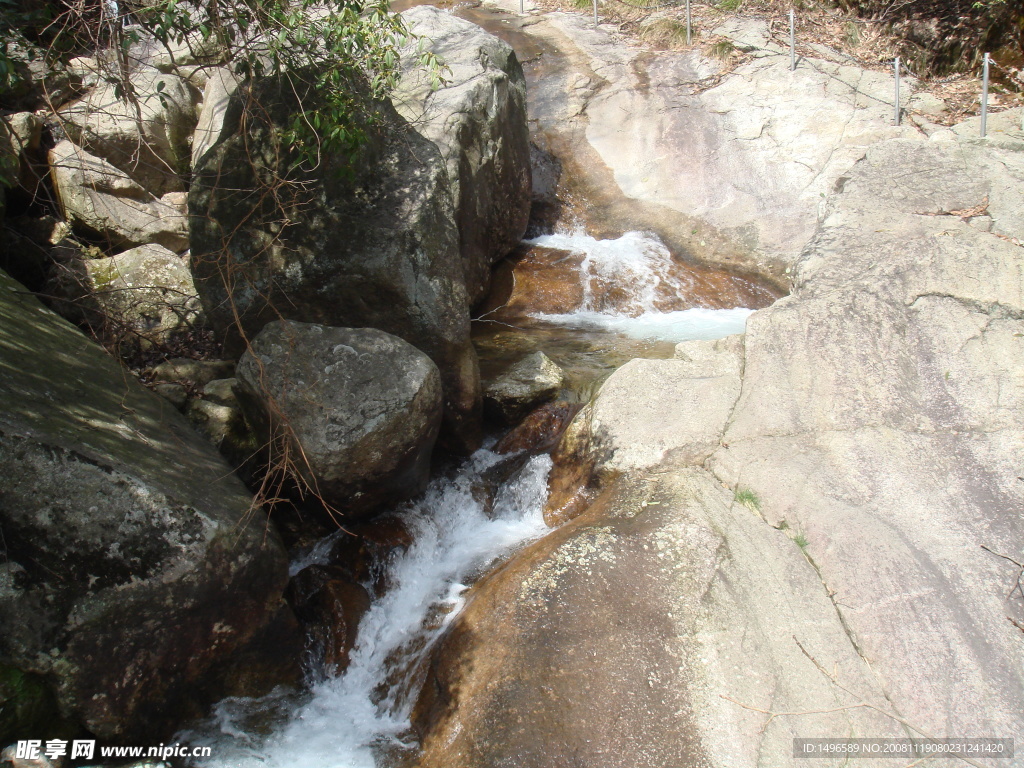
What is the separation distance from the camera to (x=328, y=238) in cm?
453

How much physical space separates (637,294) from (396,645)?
16.5ft

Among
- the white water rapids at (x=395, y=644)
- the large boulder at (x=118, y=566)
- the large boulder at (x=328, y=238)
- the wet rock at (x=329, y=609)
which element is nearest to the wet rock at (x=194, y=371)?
the large boulder at (x=328, y=238)

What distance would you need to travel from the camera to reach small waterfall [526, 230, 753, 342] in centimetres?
704

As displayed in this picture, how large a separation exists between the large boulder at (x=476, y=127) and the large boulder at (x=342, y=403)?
2.79 metres

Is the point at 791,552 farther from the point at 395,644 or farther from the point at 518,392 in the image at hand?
the point at 518,392

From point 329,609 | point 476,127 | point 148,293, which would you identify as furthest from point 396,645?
point 476,127

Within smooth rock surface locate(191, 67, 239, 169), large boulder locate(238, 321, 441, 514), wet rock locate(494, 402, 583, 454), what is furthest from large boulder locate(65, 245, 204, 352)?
wet rock locate(494, 402, 583, 454)

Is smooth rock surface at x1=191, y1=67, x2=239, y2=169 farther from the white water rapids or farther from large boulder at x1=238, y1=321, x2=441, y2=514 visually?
the white water rapids

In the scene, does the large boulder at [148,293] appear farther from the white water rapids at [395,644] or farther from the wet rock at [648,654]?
the wet rock at [648,654]

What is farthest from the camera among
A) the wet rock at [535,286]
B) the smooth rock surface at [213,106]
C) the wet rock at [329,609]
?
the wet rock at [535,286]

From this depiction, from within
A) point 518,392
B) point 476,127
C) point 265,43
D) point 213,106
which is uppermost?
point 265,43

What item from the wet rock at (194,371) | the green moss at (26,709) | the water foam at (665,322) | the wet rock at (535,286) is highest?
the wet rock at (194,371)

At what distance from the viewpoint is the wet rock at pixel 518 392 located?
521 centimetres

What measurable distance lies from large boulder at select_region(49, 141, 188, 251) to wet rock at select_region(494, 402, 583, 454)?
3.68 meters
